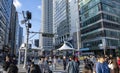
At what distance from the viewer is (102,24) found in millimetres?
60812

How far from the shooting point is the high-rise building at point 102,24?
60281 mm

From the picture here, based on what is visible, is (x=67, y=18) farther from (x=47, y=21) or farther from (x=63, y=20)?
(x=47, y=21)

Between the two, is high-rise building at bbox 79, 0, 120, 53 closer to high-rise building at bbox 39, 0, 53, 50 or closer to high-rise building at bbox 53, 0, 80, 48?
high-rise building at bbox 53, 0, 80, 48

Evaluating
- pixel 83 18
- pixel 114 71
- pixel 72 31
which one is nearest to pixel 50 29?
pixel 72 31

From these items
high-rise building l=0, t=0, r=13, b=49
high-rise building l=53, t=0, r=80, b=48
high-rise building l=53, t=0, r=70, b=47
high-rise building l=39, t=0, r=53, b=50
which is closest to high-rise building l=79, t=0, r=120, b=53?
high-rise building l=53, t=0, r=80, b=48

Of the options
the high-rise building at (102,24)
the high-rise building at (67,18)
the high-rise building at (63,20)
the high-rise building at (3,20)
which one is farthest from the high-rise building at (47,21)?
the high-rise building at (102,24)

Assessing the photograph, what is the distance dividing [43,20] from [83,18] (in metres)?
116

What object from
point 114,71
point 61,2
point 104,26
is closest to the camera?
point 114,71

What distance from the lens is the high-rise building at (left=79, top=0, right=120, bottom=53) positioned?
6028cm

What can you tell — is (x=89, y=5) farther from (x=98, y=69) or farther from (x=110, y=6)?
(x=98, y=69)

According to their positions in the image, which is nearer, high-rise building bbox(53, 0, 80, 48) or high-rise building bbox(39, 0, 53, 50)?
high-rise building bbox(53, 0, 80, 48)

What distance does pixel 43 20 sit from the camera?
614 feet

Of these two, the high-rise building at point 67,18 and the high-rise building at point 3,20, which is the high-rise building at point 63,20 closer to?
the high-rise building at point 67,18

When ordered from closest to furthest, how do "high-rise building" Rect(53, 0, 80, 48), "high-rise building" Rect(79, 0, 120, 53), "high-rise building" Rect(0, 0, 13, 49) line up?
"high-rise building" Rect(79, 0, 120, 53) → "high-rise building" Rect(0, 0, 13, 49) → "high-rise building" Rect(53, 0, 80, 48)
